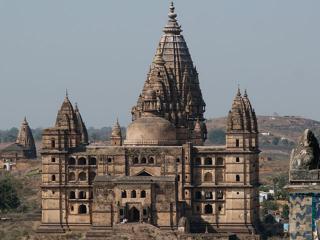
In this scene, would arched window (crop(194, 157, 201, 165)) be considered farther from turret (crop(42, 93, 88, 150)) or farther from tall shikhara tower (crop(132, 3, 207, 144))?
turret (crop(42, 93, 88, 150))

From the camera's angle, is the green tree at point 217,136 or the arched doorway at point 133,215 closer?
the arched doorway at point 133,215

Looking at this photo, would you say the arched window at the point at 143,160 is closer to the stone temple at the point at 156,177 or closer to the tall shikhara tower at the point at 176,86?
the stone temple at the point at 156,177

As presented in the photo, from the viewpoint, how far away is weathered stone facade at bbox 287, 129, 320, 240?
35.2ft

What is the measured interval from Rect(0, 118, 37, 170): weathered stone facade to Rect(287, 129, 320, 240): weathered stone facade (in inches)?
4202

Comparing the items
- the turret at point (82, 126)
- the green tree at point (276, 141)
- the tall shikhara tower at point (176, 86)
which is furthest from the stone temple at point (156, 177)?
the green tree at point (276, 141)

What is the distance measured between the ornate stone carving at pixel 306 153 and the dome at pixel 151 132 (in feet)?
205

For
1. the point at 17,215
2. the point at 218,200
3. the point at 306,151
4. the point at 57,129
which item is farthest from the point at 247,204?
the point at 306,151

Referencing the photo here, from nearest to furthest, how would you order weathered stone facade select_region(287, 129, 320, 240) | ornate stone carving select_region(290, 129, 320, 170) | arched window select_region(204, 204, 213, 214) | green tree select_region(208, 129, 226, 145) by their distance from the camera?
1. weathered stone facade select_region(287, 129, 320, 240)
2. ornate stone carving select_region(290, 129, 320, 170)
3. arched window select_region(204, 204, 213, 214)
4. green tree select_region(208, 129, 226, 145)

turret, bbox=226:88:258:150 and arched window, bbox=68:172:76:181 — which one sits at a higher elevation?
turret, bbox=226:88:258:150

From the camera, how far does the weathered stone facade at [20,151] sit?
12084 cm

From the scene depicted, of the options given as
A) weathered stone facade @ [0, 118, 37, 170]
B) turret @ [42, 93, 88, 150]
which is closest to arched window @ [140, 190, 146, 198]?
turret @ [42, 93, 88, 150]

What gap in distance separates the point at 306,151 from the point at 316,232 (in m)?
0.86

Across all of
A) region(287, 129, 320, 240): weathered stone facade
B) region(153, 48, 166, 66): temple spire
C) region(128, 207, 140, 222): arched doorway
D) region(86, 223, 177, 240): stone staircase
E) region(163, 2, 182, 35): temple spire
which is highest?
region(163, 2, 182, 35): temple spire

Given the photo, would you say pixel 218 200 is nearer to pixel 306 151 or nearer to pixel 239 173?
pixel 239 173
